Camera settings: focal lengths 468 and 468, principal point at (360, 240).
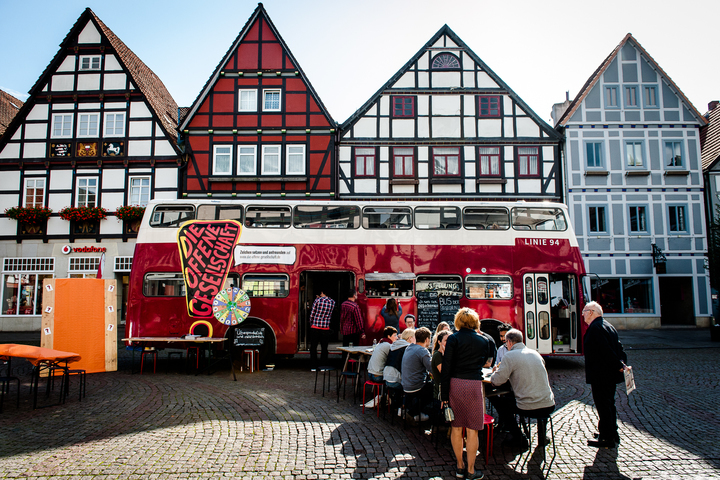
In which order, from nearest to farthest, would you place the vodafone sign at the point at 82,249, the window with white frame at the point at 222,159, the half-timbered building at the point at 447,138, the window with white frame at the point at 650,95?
the vodafone sign at the point at 82,249 < the half-timbered building at the point at 447,138 < the window with white frame at the point at 222,159 < the window with white frame at the point at 650,95

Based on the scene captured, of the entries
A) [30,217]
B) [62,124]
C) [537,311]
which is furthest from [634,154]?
[30,217]

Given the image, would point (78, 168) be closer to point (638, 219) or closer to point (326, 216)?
point (326, 216)

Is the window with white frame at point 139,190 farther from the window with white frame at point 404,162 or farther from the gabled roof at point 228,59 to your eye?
the window with white frame at point 404,162

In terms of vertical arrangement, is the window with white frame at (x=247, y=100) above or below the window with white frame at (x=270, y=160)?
above

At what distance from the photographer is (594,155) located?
21625mm

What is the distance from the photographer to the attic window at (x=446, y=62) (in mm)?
21312

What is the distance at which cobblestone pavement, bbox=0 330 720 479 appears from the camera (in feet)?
16.2

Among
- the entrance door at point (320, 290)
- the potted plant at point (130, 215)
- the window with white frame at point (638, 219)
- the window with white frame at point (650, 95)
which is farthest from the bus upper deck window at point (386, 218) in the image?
the window with white frame at point (650, 95)

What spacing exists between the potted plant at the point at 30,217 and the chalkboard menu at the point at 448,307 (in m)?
18.1

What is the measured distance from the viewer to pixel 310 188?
2034 centimetres

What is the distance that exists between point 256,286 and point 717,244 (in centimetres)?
1740

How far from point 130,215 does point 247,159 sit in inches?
216

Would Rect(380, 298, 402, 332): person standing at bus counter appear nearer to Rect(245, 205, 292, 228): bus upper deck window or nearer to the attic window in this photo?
Rect(245, 205, 292, 228): bus upper deck window

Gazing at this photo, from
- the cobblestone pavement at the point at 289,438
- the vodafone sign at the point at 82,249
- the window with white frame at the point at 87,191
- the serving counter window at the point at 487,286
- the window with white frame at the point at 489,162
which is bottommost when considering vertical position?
the cobblestone pavement at the point at 289,438
